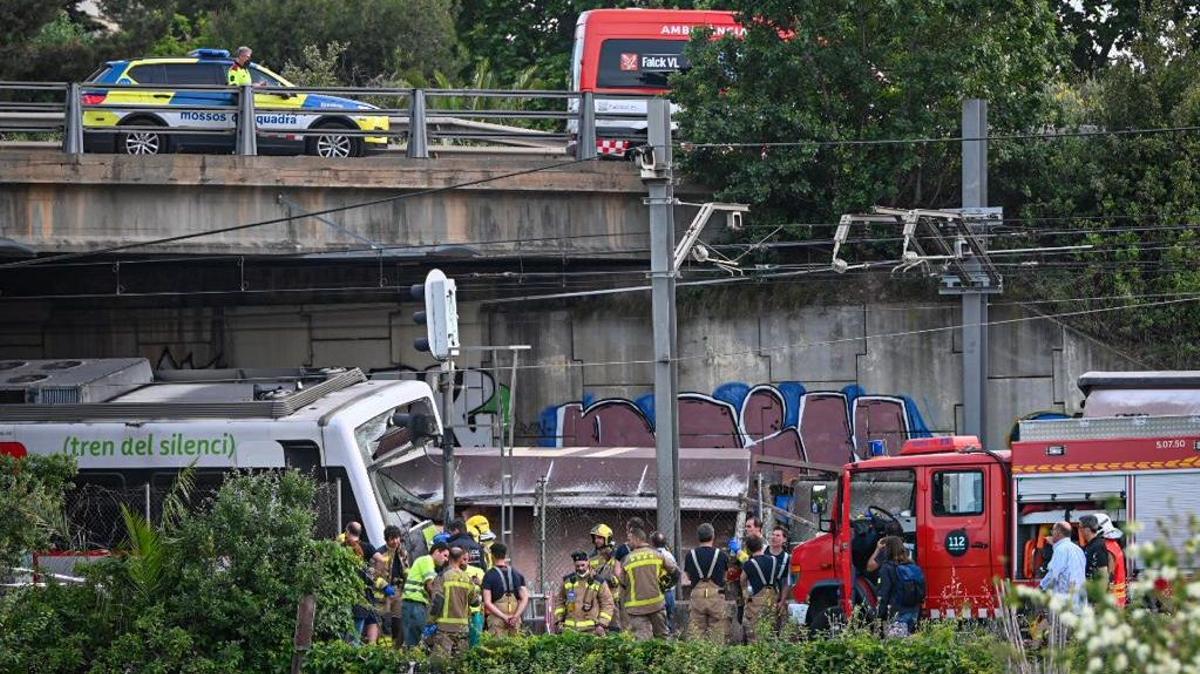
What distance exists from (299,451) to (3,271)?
37.6 feet

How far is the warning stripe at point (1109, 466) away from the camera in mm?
16188

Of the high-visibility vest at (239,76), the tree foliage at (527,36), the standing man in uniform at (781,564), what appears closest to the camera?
the standing man in uniform at (781,564)

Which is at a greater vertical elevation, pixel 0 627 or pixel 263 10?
pixel 263 10

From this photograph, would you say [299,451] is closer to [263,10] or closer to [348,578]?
[348,578]

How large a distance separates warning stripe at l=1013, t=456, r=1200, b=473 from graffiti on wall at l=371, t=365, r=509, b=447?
474 inches

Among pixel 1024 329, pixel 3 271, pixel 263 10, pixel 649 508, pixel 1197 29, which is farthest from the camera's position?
pixel 263 10

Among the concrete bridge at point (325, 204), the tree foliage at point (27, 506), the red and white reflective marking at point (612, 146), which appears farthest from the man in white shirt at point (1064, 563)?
the red and white reflective marking at point (612, 146)

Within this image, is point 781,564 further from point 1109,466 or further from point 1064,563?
point 1109,466

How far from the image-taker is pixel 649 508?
2114 cm

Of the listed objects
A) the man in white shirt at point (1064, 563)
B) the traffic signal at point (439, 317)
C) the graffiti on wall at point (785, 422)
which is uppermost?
the traffic signal at point (439, 317)

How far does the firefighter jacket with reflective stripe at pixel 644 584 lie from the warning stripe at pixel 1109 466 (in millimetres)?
3895

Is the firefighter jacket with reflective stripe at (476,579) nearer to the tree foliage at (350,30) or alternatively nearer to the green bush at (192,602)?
the green bush at (192,602)

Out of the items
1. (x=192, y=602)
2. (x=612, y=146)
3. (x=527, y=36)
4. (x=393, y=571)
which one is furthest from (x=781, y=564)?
(x=527, y=36)

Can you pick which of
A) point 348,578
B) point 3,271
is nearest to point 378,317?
point 3,271
